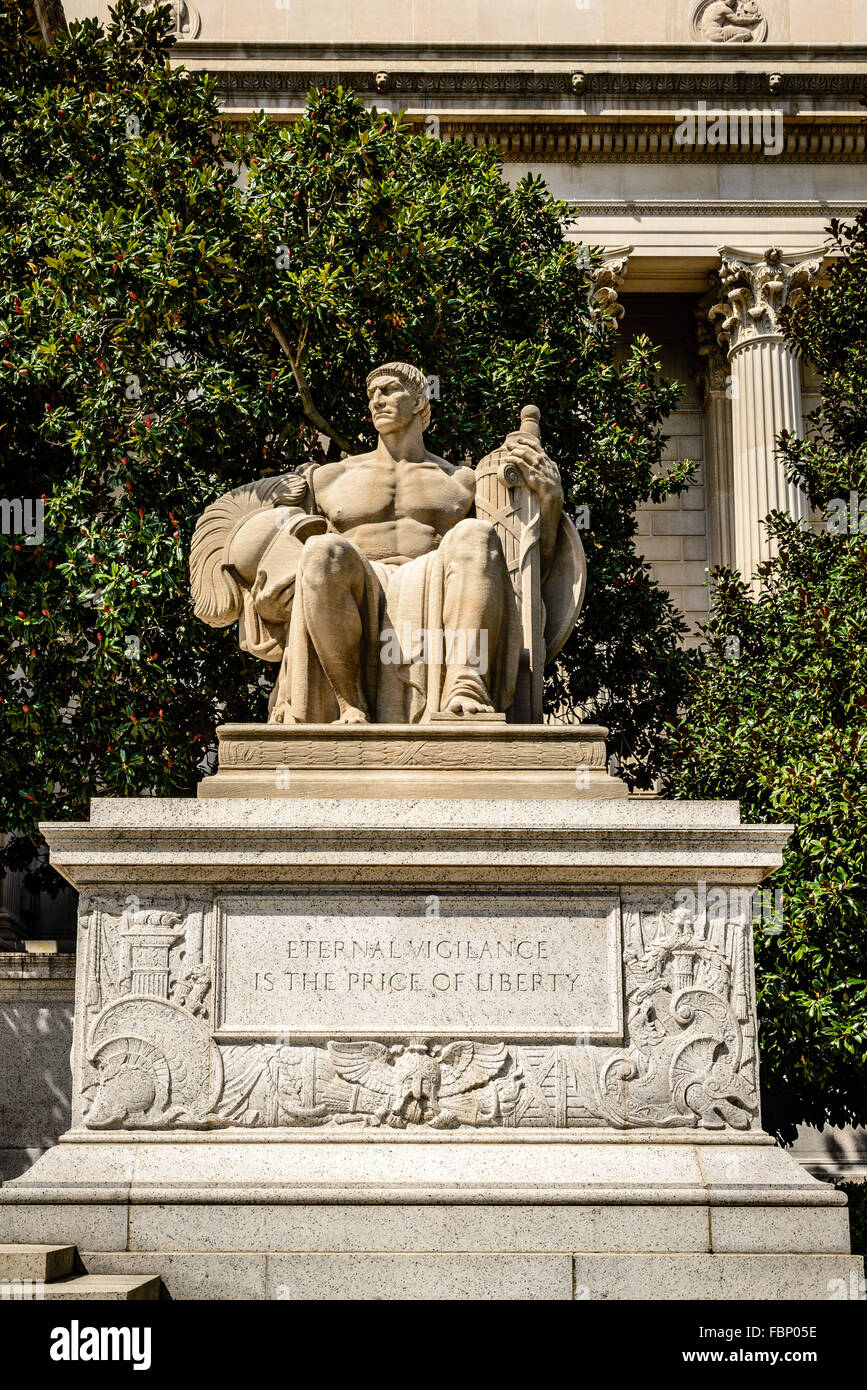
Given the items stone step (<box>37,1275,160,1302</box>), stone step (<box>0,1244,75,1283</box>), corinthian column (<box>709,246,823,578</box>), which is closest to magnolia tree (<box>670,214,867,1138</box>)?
stone step (<box>37,1275,160,1302</box>)

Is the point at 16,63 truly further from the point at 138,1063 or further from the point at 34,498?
the point at 138,1063

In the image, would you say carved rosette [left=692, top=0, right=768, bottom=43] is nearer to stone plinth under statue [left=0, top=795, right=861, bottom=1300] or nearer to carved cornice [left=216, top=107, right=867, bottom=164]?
carved cornice [left=216, top=107, right=867, bottom=164]

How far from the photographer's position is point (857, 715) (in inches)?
553

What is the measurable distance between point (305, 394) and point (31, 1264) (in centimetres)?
1149

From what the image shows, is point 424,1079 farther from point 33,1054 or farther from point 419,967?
point 33,1054

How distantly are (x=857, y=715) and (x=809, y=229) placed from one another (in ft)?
56.1

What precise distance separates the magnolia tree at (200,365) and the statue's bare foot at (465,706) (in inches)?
258

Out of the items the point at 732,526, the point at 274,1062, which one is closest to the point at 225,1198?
the point at 274,1062

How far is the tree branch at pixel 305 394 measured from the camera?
17266mm

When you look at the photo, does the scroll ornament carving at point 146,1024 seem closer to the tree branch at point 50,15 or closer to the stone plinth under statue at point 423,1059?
the stone plinth under statue at point 423,1059

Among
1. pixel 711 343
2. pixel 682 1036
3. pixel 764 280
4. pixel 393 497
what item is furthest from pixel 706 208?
pixel 682 1036

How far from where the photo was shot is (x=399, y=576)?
10.2 metres

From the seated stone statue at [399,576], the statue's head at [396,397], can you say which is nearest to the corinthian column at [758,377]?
the statue's head at [396,397]

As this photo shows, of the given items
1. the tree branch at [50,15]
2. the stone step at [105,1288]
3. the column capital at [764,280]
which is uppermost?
the tree branch at [50,15]
